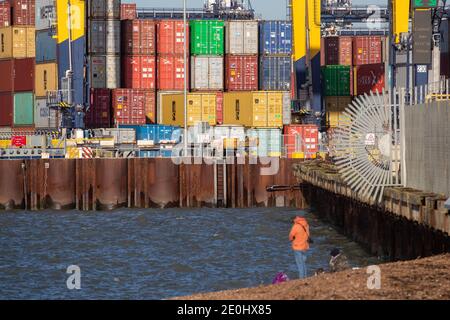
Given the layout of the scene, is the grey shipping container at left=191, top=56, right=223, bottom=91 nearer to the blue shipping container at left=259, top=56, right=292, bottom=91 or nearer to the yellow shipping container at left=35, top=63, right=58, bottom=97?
the blue shipping container at left=259, top=56, right=292, bottom=91

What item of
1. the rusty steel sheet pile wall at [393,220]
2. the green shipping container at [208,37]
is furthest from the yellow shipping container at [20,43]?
the rusty steel sheet pile wall at [393,220]

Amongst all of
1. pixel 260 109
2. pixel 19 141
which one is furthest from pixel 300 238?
pixel 260 109

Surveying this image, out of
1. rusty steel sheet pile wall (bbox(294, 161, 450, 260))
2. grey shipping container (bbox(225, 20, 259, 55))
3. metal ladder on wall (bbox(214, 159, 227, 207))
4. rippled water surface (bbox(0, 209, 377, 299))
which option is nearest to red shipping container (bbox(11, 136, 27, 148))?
grey shipping container (bbox(225, 20, 259, 55))

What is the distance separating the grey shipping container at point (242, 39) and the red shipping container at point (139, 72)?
5872 mm

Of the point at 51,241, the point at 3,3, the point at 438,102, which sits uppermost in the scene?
the point at 3,3

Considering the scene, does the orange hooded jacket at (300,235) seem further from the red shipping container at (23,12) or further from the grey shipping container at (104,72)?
the red shipping container at (23,12)

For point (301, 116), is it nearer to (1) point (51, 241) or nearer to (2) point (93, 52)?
(2) point (93, 52)

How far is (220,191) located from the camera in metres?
64.4

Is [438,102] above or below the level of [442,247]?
above

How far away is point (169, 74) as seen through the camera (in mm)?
88000

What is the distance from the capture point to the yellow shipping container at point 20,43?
309 feet
